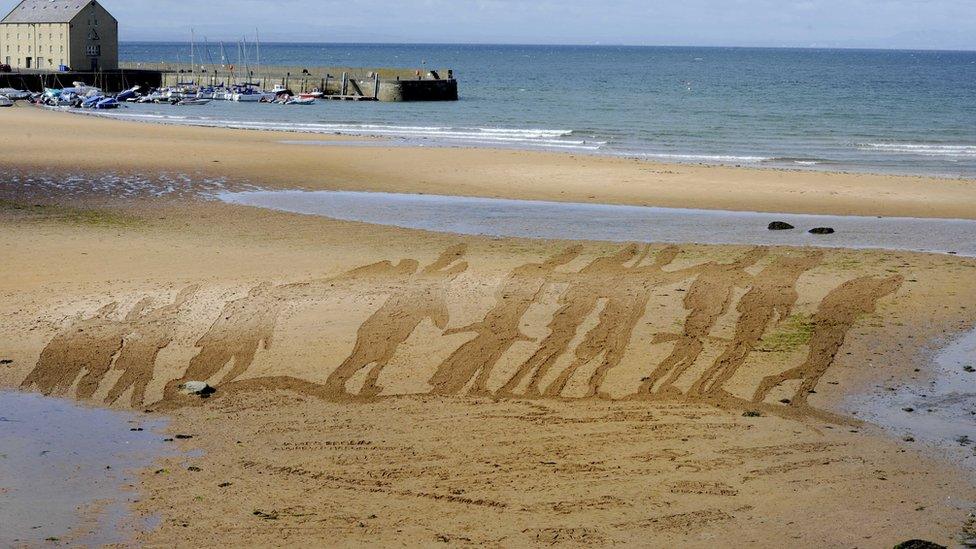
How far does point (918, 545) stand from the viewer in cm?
661

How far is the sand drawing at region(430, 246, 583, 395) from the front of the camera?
33.3 feet

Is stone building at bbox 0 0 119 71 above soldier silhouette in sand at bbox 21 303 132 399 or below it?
above

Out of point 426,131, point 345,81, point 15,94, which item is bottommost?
point 15,94

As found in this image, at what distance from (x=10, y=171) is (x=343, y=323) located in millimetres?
16381

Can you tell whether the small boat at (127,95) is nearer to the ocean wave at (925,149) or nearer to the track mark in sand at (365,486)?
the ocean wave at (925,149)

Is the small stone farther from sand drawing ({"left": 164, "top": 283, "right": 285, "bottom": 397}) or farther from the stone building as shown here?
the stone building

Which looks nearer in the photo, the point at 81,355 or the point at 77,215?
the point at 81,355

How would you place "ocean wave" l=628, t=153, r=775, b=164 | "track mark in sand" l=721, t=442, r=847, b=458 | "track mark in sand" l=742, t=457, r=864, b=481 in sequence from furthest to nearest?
1. "ocean wave" l=628, t=153, r=775, b=164
2. "track mark in sand" l=721, t=442, r=847, b=458
3. "track mark in sand" l=742, t=457, r=864, b=481

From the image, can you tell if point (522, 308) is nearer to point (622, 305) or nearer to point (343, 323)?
point (622, 305)

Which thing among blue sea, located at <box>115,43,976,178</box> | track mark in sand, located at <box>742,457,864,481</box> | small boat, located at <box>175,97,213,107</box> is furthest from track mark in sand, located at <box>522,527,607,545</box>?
small boat, located at <box>175,97,213,107</box>

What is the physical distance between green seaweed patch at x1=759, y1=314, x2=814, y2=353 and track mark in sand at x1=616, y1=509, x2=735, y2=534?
431cm

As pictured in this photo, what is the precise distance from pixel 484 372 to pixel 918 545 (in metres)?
4.60

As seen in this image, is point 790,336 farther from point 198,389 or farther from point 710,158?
point 710,158

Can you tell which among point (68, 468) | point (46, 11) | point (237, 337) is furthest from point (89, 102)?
point (68, 468)
